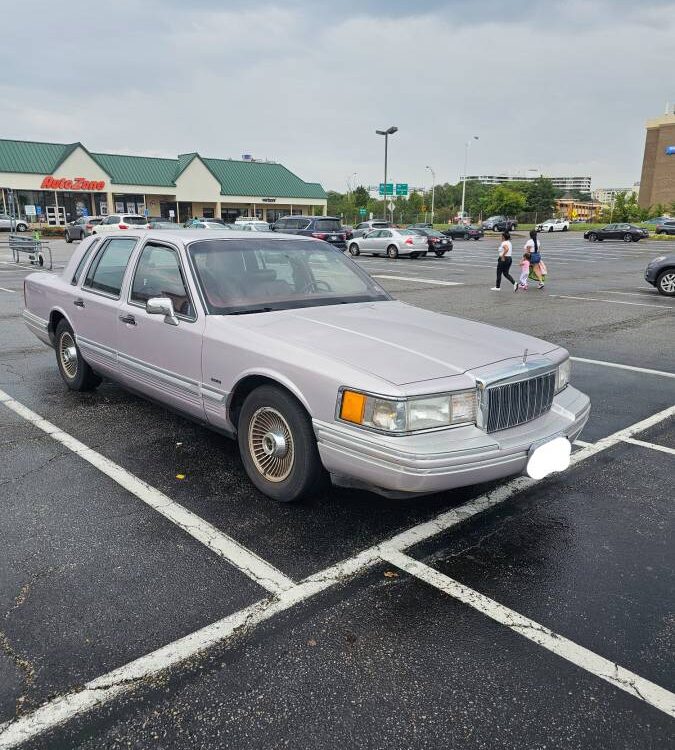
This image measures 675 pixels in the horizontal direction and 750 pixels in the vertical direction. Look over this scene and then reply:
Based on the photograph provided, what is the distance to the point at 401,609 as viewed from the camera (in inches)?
115

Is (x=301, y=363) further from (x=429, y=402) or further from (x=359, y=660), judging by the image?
(x=359, y=660)

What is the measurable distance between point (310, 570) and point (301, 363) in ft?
3.65

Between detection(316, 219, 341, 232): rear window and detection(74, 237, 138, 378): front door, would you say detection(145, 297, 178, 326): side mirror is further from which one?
detection(316, 219, 341, 232): rear window

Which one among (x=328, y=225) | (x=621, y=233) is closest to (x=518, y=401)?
(x=328, y=225)

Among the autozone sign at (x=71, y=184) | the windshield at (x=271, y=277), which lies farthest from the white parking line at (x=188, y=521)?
the autozone sign at (x=71, y=184)

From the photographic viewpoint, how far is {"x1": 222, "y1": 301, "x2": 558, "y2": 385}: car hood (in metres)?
3.42

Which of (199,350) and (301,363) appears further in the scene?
(199,350)

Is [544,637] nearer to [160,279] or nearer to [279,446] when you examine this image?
[279,446]

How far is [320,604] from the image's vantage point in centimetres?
294

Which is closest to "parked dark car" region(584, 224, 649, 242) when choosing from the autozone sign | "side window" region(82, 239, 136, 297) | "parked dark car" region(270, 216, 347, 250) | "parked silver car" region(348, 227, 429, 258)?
"parked silver car" region(348, 227, 429, 258)

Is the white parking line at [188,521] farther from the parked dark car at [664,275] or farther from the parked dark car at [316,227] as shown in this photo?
the parked dark car at [316,227]

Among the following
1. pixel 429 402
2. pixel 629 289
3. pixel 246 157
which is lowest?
pixel 629 289

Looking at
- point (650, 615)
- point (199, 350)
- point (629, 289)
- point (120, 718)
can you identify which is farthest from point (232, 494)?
point (629, 289)

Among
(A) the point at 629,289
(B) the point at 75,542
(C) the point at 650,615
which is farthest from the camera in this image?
(A) the point at 629,289
